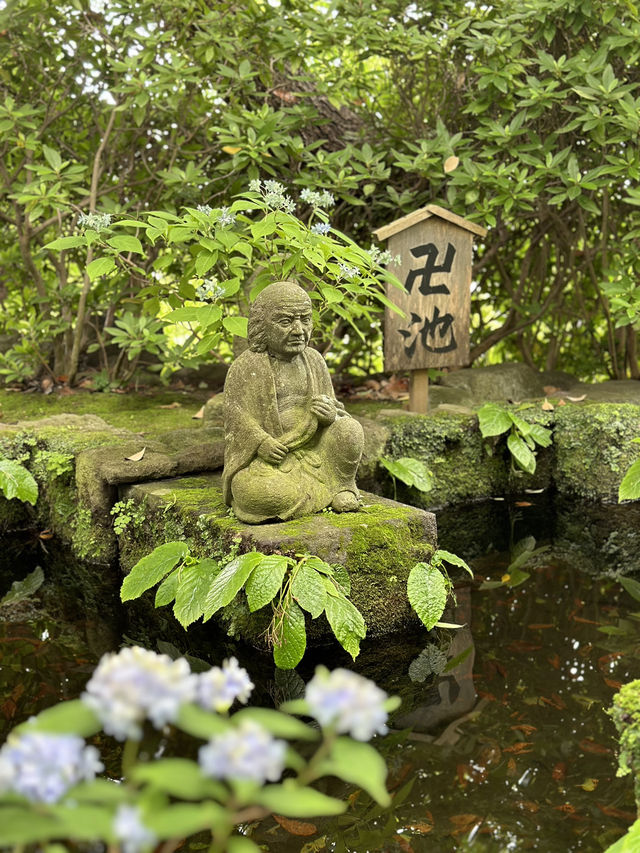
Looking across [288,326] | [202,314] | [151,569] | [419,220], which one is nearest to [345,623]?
[151,569]

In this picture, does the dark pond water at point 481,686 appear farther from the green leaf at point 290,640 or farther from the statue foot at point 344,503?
the statue foot at point 344,503

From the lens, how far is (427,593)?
401 cm

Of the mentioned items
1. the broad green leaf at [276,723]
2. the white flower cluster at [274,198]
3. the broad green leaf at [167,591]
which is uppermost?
the white flower cluster at [274,198]

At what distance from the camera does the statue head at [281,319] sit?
4.17 meters

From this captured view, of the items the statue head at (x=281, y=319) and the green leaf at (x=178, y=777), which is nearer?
the green leaf at (x=178, y=777)

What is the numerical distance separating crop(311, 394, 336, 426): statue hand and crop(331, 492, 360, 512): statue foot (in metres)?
0.39

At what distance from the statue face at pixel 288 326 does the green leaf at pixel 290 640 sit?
4.45ft

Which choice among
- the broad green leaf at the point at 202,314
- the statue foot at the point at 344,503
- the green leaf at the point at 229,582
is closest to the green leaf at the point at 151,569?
the green leaf at the point at 229,582

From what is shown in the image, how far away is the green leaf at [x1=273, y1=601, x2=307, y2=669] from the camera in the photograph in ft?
11.5

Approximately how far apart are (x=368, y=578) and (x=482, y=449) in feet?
8.79

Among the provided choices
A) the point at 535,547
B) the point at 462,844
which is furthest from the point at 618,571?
the point at 462,844

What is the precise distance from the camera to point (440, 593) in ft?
13.3

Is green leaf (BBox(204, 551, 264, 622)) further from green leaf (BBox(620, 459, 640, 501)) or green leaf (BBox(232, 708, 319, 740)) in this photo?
green leaf (BBox(232, 708, 319, 740))

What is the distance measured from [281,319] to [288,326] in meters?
0.05
